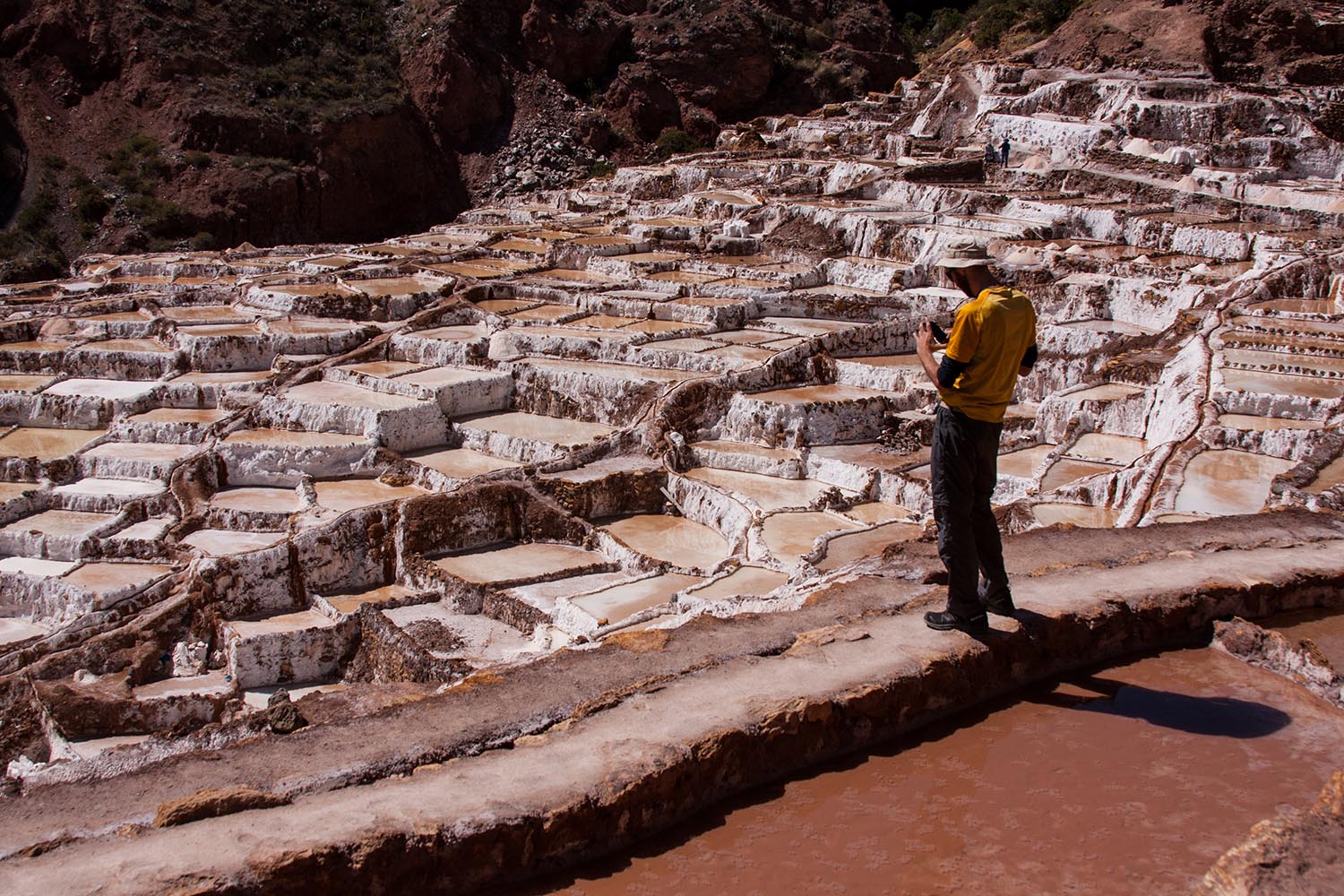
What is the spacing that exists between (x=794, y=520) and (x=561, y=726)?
7584mm

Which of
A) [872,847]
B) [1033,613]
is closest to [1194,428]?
[1033,613]

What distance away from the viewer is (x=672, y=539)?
39.0ft

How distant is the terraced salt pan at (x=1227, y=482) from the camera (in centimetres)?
819

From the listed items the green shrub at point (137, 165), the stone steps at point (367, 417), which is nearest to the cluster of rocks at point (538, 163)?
the green shrub at point (137, 165)

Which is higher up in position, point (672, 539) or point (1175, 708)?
point (1175, 708)

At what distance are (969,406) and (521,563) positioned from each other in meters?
7.56

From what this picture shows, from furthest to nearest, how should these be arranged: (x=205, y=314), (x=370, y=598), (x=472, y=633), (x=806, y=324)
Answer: (x=205, y=314), (x=806, y=324), (x=370, y=598), (x=472, y=633)

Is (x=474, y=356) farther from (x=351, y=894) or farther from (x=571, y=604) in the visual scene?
(x=351, y=894)

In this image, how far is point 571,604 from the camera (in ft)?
32.3

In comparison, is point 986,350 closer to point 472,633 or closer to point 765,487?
point 472,633

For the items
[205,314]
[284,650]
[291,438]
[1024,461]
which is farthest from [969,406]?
[205,314]

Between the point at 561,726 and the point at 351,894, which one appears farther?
the point at 561,726

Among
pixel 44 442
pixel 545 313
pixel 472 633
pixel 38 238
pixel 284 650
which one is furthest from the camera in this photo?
pixel 38 238

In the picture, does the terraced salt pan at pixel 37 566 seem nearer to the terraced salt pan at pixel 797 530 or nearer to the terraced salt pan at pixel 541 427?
the terraced salt pan at pixel 541 427
